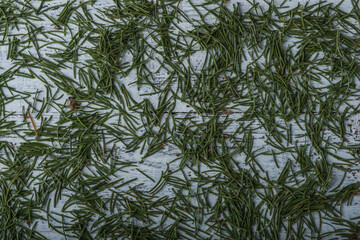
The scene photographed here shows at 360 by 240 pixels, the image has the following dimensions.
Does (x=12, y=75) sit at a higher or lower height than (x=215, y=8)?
lower

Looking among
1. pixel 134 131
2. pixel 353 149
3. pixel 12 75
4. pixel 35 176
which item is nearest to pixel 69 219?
pixel 35 176

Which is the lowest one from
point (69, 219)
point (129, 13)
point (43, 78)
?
point (69, 219)

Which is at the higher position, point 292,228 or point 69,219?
point 292,228

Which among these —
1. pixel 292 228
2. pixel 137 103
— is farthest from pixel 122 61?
pixel 292 228

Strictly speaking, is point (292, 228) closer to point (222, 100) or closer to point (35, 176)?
point (222, 100)

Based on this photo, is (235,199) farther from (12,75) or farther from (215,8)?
(12,75)

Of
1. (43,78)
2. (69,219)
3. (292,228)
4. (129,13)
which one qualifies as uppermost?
(129,13)
